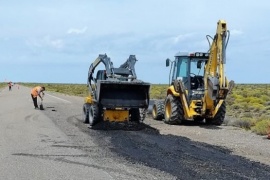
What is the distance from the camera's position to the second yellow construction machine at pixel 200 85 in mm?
18562

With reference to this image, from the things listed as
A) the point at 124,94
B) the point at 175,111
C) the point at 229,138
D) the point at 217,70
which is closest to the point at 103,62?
the point at 124,94

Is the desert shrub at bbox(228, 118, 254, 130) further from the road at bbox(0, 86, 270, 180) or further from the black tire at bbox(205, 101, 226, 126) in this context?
the road at bbox(0, 86, 270, 180)

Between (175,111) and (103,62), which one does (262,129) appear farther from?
(103,62)

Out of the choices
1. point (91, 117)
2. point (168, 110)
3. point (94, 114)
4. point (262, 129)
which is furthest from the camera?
point (168, 110)

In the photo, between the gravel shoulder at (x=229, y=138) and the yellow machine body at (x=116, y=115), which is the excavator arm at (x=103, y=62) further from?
the gravel shoulder at (x=229, y=138)

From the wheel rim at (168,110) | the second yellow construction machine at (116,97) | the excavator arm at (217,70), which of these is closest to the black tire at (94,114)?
the second yellow construction machine at (116,97)

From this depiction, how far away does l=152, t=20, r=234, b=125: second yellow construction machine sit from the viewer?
60.9 feet

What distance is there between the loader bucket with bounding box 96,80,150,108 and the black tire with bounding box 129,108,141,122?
106 cm

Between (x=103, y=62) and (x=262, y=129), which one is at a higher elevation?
(x=103, y=62)

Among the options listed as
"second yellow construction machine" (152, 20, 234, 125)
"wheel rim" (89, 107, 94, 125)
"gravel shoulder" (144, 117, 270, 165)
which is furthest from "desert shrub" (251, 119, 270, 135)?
"wheel rim" (89, 107, 94, 125)

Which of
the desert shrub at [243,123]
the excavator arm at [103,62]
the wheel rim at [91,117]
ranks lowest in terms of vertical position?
the desert shrub at [243,123]

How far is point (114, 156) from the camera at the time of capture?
11.9m

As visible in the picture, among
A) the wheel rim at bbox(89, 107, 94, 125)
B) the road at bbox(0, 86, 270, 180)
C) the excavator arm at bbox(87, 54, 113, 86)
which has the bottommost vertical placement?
the road at bbox(0, 86, 270, 180)

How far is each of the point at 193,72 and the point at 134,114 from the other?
10.7 ft
